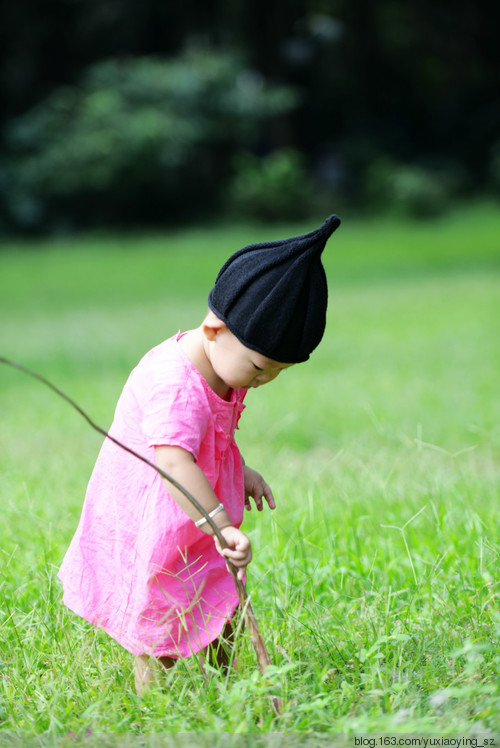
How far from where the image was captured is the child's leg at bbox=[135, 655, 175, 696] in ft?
6.08

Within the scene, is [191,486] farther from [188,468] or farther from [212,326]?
[212,326]

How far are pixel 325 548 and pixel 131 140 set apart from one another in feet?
63.0

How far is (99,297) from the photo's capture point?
1340 cm

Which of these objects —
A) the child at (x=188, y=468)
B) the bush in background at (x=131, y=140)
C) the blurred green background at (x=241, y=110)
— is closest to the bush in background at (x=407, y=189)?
the blurred green background at (x=241, y=110)

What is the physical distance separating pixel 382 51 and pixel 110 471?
25827 mm

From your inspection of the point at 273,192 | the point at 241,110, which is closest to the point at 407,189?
the point at 273,192

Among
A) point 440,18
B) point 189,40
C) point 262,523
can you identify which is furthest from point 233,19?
point 262,523

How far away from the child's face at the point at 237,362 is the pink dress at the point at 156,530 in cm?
6

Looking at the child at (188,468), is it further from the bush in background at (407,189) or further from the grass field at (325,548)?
the bush in background at (407,189)

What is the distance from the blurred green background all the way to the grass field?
42.8ft

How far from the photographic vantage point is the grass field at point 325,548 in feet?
5.54

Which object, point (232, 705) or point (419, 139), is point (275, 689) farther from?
point (419, 139)

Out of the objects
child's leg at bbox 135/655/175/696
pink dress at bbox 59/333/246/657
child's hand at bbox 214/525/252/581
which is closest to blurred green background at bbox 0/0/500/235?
pink dress at bbox 59/333/246/657

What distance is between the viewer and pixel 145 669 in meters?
1.91
